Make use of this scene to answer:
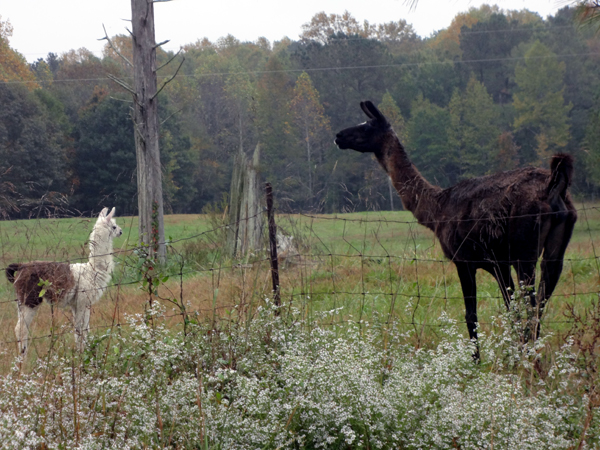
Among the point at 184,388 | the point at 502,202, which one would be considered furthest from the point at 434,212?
the point at 184,388

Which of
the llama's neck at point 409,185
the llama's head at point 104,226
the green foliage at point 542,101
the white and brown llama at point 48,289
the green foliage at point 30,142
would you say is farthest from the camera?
the green foliage at point 542,101

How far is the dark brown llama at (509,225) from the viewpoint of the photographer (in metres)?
5.25

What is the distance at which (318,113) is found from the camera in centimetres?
4891

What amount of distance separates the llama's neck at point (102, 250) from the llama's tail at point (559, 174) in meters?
4.57

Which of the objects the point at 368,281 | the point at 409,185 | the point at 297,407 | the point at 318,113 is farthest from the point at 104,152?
the point at 297,407

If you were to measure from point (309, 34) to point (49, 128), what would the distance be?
29826mm

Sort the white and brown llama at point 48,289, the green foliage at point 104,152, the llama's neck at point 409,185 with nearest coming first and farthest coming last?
the white and brown llama at point 48,289 < the llama's neck at point 409,185 < the green foliage at point 104,152

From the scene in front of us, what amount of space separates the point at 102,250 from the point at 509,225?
4.43 m

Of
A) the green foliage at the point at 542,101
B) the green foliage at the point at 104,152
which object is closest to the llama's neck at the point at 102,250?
the green foliage at the point at 104,152

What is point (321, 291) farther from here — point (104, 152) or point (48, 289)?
point (104, 152)

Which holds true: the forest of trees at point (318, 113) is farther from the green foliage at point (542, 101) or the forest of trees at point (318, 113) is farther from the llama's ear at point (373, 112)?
the llama's ear at point (373, 112)

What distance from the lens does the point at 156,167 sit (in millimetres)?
10281

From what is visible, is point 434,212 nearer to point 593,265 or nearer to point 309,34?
point 593,265

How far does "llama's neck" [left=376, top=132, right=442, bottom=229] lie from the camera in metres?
6.47
